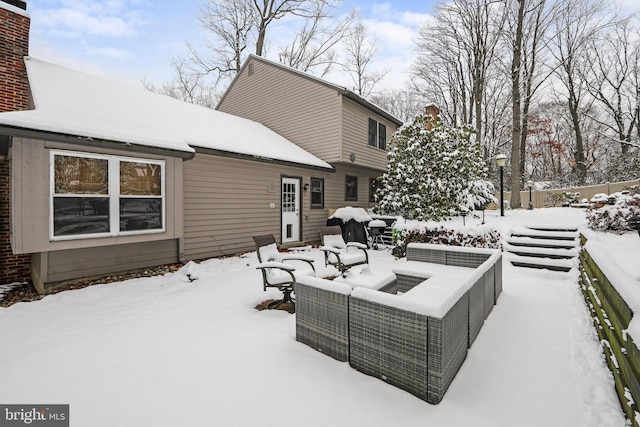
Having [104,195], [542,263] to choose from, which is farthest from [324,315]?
[542,263]

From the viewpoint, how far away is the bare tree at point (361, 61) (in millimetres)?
20891

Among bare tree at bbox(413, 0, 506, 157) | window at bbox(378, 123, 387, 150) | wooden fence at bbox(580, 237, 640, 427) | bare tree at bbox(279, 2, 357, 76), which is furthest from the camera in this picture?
bare tree at bbox(279, 2, 357, 76)

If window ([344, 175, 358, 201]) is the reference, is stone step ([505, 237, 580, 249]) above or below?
below

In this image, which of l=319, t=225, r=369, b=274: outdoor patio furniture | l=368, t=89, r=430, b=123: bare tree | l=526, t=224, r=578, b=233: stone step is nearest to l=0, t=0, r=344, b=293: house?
l=319, t=225, r=369, b=274: outdoor patio furniture

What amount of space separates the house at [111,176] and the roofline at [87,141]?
15 millimetres

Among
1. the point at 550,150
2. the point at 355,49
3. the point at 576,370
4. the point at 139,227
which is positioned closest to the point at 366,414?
the point at 576,370

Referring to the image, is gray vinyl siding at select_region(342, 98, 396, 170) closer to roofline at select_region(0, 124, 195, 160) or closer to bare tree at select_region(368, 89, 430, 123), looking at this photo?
roofline at select_region(0, 124, 195, 160)

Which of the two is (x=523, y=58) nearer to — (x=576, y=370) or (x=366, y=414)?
(x=576, y=370)

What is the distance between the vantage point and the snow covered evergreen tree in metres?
9.50

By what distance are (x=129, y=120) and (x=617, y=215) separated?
37.4 feet

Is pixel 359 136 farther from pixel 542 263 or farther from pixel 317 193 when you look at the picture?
pixel 542 263

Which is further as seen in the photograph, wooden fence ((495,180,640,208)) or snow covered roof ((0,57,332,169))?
wooden fence ((495,180,640,208))

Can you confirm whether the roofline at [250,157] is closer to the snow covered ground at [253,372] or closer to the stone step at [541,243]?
the snow covered ground at [253,372]

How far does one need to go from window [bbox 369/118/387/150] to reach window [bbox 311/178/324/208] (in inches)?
123
